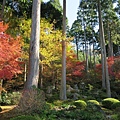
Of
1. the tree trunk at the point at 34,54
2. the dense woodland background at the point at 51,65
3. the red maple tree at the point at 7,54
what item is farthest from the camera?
the red maple tree at the point at 7,54

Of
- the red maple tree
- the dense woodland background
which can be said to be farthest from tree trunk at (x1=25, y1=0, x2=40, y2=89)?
the red maple tree

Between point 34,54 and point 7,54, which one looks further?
point 7,54

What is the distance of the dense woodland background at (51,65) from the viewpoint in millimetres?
8599

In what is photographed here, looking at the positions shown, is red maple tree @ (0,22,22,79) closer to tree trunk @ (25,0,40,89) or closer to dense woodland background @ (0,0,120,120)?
dense woodland background @ (0,0,120,120)

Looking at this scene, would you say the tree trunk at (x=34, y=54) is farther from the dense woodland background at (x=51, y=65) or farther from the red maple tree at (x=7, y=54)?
the red maple tree at (x=7, y=54)

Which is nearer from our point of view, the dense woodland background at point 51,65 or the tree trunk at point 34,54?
the dense woodland background at point 51,65

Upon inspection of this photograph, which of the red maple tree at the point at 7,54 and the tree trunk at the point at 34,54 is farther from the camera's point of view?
the red maple tree at the point at 7,54

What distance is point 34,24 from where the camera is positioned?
391 inches

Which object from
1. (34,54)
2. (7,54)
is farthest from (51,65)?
(34,54)

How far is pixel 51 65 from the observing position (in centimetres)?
1823

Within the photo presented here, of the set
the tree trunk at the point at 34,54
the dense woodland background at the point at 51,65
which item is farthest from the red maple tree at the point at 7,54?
the tree trunk at the point at 34,54

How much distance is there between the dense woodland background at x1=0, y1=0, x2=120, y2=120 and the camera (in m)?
8.60

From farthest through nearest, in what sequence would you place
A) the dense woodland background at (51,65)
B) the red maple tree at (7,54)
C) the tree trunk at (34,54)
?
the red maple tree at (7,54), the tree trunk at (34,54), the dense woodland background at (51,65)

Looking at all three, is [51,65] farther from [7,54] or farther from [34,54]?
[34,54]
